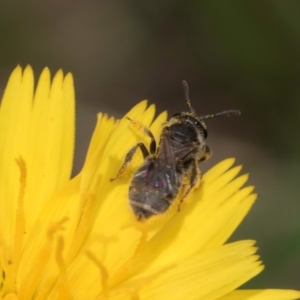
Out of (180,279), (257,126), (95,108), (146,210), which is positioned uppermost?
(95,108)

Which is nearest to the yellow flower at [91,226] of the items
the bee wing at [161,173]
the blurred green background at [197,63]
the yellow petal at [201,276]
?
the yellow petal at [201,276]

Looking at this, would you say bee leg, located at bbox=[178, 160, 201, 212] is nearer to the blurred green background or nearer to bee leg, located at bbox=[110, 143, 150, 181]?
bee leg, located at bbox=[110, 143, 150, 181]

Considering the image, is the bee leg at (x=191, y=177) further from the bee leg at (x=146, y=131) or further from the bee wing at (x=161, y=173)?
the bee leg at (x=146, y=131)

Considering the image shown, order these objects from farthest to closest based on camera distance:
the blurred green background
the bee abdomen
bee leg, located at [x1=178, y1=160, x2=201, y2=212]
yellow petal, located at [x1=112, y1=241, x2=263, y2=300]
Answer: the blurred green background → bee leg, located at [x1=178, y1=160, x2=201, y2=212] → yellow petal, located at [x1=112, y1=241, x2=263, y2=300] → the bee abdomen

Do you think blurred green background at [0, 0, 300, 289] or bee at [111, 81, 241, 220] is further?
blurred green background at [0, 0, 300, 289]

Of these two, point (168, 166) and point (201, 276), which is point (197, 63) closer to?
point (168, 166)

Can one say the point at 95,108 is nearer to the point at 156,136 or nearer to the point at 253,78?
the point at 253,78

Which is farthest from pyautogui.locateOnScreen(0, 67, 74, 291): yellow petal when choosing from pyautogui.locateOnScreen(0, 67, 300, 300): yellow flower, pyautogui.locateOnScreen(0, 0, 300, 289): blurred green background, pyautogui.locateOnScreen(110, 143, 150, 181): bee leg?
pyautogui.locateOnScreen(0, 0, 300, 289): blurred green background

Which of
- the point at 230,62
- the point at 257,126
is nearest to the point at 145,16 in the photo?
the point at 230,62
